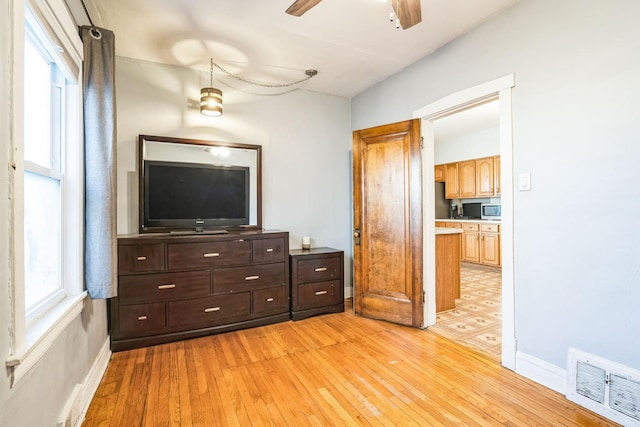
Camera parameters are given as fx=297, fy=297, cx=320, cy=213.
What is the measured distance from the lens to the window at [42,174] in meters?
1.37

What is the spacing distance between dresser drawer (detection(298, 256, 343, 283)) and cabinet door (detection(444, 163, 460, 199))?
433cm

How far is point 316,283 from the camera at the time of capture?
3340 mm

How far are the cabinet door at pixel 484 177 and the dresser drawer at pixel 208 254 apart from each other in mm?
5086

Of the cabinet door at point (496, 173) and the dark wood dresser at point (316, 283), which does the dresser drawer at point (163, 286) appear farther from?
the cabinet door at point (496, 173)

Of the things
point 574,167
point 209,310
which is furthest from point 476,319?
point 209,310

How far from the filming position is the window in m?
1.37

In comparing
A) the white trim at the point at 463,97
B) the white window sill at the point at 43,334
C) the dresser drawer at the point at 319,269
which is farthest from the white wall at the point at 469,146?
the white window sill at the point at 43,334

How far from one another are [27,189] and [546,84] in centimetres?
304

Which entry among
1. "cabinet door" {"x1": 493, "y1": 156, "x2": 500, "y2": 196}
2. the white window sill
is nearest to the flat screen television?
the white window sill

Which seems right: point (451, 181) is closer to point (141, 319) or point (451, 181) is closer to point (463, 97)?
point (463, 97)

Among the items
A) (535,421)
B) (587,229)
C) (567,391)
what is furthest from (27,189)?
(567,391)

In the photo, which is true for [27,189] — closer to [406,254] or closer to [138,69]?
[138,69]

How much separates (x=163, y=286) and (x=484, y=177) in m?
Answer: 5.95

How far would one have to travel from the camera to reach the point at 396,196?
3.11 metres
